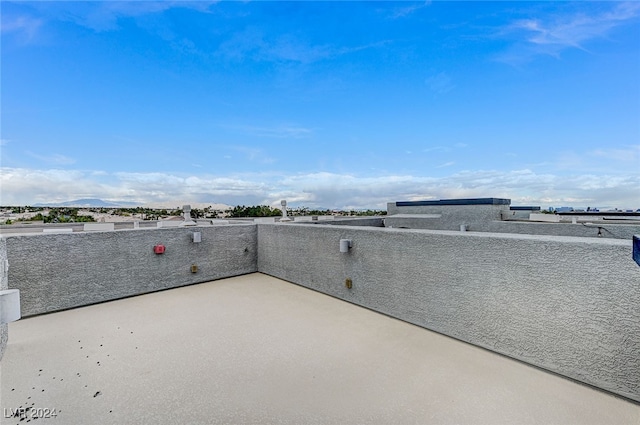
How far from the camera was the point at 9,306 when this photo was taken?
2.13m

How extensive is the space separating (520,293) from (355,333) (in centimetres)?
213

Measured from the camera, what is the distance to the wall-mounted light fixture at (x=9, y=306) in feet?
6.87

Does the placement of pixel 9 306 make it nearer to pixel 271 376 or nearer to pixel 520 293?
pixel 271 376

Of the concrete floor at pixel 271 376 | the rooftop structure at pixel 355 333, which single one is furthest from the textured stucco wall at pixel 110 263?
the concrete floor at pixel 271 376

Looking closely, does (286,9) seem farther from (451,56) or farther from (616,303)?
(616,303)

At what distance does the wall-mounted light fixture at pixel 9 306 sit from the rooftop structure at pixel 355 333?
1033 mm

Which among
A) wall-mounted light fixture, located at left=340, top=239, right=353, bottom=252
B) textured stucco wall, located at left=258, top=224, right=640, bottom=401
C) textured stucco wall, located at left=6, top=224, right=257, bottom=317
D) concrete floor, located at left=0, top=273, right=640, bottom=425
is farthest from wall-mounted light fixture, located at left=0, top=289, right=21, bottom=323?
textured stucco wall, located at left=258, top=224, right=640, bottom=401

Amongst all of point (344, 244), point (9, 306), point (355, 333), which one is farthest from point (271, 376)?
point (344, 244)

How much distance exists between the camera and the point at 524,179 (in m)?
13.7

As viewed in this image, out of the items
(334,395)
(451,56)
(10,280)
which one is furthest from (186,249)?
(451,56)

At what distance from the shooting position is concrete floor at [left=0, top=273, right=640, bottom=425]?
2455 mm

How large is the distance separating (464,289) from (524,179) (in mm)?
12924

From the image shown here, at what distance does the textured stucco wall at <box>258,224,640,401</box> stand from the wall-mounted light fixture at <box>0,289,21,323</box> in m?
4.28

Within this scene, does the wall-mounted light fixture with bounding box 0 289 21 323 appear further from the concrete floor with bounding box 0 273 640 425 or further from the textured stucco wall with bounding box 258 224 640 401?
the textured stucco wall with bounding box 258 224 640 401
